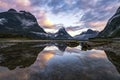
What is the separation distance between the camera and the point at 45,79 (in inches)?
448

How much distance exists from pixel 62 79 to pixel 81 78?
1.53 metres

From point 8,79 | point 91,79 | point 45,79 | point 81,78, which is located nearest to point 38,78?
point 45,79

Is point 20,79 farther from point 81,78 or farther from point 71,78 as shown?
point 81,78

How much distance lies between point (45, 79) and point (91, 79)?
355cm

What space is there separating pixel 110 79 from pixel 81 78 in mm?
2226

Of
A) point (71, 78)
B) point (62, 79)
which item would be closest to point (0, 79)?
point (62, 79)

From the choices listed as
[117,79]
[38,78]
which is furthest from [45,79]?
[117,79]

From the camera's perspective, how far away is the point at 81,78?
39.0 feet

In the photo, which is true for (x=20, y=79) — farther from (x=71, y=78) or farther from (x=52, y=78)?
(x=71, y=78)

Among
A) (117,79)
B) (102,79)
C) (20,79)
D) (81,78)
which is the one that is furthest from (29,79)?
(117,79)

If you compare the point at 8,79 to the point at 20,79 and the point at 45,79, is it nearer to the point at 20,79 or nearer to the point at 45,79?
the point at 20,79

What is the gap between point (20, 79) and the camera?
445 inches

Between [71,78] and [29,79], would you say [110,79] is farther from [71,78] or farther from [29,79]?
[29,79]

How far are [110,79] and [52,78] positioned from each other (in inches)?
178
